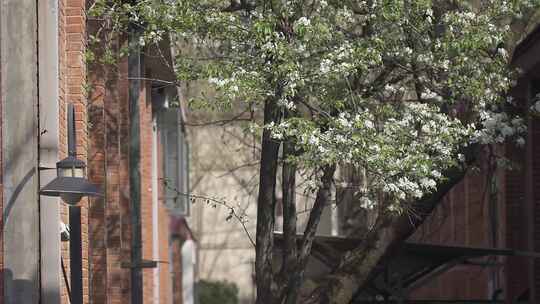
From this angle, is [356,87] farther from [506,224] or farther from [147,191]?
[506,224]

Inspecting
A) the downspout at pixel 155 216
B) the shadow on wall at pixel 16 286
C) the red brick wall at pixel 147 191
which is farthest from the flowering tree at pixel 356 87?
the downspout at pixel 155 216

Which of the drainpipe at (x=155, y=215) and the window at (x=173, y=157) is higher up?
the window at (x=173, y=157)

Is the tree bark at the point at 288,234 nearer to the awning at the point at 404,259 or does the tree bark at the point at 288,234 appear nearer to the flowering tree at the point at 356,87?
the flowering tree at the point at 356,87

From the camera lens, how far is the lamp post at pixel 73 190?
818 cm

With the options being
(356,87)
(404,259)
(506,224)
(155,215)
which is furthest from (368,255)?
(155,215)

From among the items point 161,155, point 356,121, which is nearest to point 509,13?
point 356,121

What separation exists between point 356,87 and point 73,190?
4.96 metres

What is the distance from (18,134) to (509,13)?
18.0ft

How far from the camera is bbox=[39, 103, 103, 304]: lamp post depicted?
26.8ft

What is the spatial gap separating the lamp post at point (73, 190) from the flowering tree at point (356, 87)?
2457 mm

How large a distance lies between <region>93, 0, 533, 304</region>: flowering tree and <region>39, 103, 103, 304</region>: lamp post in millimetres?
2457

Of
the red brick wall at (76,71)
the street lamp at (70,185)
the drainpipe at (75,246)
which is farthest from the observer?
the red brick wall at (76,71)

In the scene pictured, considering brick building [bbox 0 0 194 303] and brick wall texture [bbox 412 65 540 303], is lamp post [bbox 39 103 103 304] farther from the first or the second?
brick wall texture [bbox 412 65 540 303]

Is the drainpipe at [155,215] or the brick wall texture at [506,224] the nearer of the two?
the brick wall texture at [506,224]
